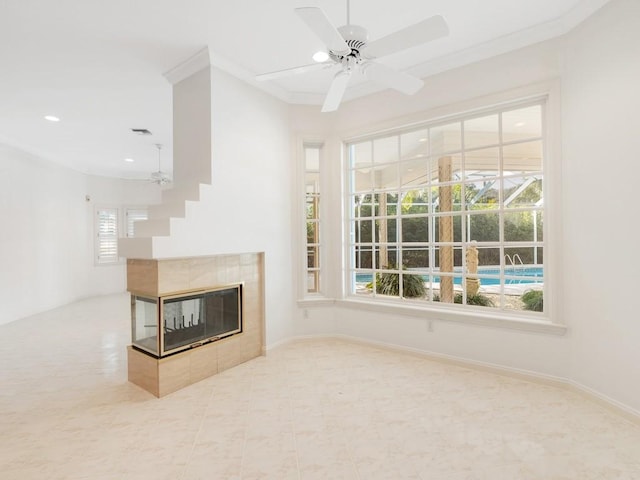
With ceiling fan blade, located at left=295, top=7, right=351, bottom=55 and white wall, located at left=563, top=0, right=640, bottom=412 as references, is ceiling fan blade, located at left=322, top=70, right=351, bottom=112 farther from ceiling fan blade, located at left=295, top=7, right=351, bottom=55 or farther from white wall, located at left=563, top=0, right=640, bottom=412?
white wall, located at left=563, top=0, right=640, bottom=412

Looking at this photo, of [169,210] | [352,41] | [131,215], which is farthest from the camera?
[131,215]

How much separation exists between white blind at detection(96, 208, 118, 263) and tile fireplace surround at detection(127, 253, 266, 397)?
553 cm

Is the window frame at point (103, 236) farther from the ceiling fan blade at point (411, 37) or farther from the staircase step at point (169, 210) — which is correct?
the ceiling fan blade at point (411, 37)

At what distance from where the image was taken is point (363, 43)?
1863mm

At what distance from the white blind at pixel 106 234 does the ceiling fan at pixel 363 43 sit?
7168mm

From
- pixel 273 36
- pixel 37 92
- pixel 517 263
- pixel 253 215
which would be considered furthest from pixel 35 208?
pixel 517 263

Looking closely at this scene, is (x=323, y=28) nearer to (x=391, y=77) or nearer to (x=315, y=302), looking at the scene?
(x=391, y=77)

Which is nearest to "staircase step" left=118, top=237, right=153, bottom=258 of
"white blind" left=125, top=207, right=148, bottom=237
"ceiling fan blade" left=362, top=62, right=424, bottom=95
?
"ceiling fan blade" left=362, top=62, right=424, bottom=95

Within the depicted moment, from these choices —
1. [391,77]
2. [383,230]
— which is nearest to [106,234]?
[383,230]

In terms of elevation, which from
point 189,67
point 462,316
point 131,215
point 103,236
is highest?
point 189,67

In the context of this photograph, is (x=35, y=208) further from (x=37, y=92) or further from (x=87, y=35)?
(x=87, y=35)

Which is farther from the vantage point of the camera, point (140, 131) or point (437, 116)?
point (140, 131)

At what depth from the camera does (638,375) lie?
2227 mm

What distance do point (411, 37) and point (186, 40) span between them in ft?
6.95
